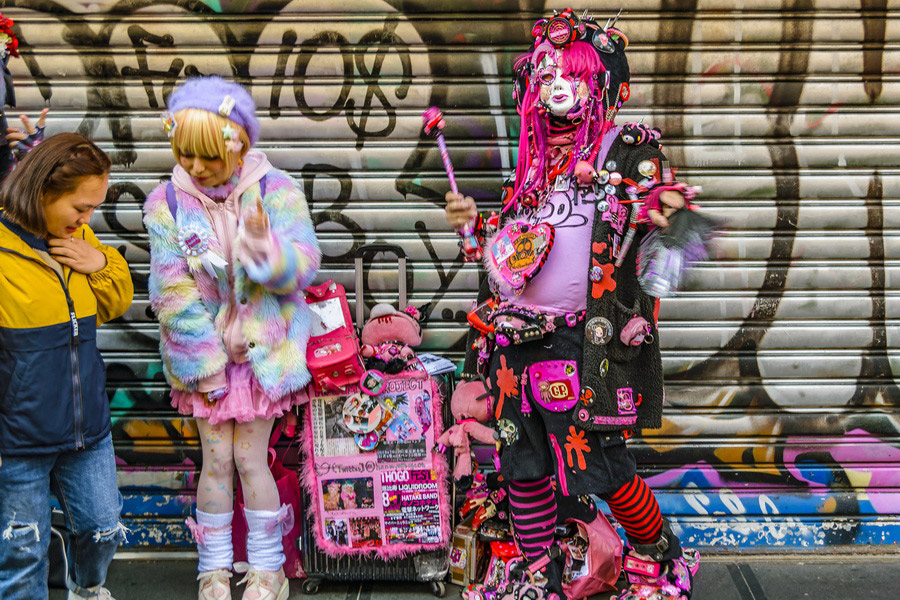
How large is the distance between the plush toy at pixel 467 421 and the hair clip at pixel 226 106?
1582mm

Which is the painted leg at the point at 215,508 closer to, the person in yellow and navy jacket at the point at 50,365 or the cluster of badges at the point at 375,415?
the person in yellow and navy jacket at the point at 50,365

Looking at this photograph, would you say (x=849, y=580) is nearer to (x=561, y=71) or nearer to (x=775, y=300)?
(x=775, y=300)

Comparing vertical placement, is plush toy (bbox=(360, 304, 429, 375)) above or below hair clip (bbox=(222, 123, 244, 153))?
below

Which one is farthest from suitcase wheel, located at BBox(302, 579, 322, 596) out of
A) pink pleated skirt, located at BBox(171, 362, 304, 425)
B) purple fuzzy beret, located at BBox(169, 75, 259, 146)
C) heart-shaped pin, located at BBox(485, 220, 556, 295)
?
purple fuzzy beret, located at BBox(169, 75, 259, 146)

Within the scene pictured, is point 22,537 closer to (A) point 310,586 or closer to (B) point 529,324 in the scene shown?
(A) point 310,586

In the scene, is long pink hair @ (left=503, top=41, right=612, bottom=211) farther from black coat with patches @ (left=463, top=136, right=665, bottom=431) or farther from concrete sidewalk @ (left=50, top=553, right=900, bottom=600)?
concrete sidewalk @ (left=50, top=553, right=900, bottom=600)

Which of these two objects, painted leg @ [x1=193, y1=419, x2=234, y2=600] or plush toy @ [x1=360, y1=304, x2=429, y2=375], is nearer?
painted leg @ [x1=193, y1=419, x2=234, y2=600]

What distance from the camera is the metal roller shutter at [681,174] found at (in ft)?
13.6

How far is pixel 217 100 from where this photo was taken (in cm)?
331

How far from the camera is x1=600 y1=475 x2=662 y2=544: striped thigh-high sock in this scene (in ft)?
11.1

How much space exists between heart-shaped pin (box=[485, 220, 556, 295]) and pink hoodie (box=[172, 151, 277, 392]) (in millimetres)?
1090

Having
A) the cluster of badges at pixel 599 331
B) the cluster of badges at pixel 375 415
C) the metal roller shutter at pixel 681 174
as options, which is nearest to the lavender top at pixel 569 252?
the cluster of badges at pixel 599 331

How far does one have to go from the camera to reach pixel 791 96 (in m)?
4.16

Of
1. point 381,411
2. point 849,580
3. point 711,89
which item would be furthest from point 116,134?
point 849,580
